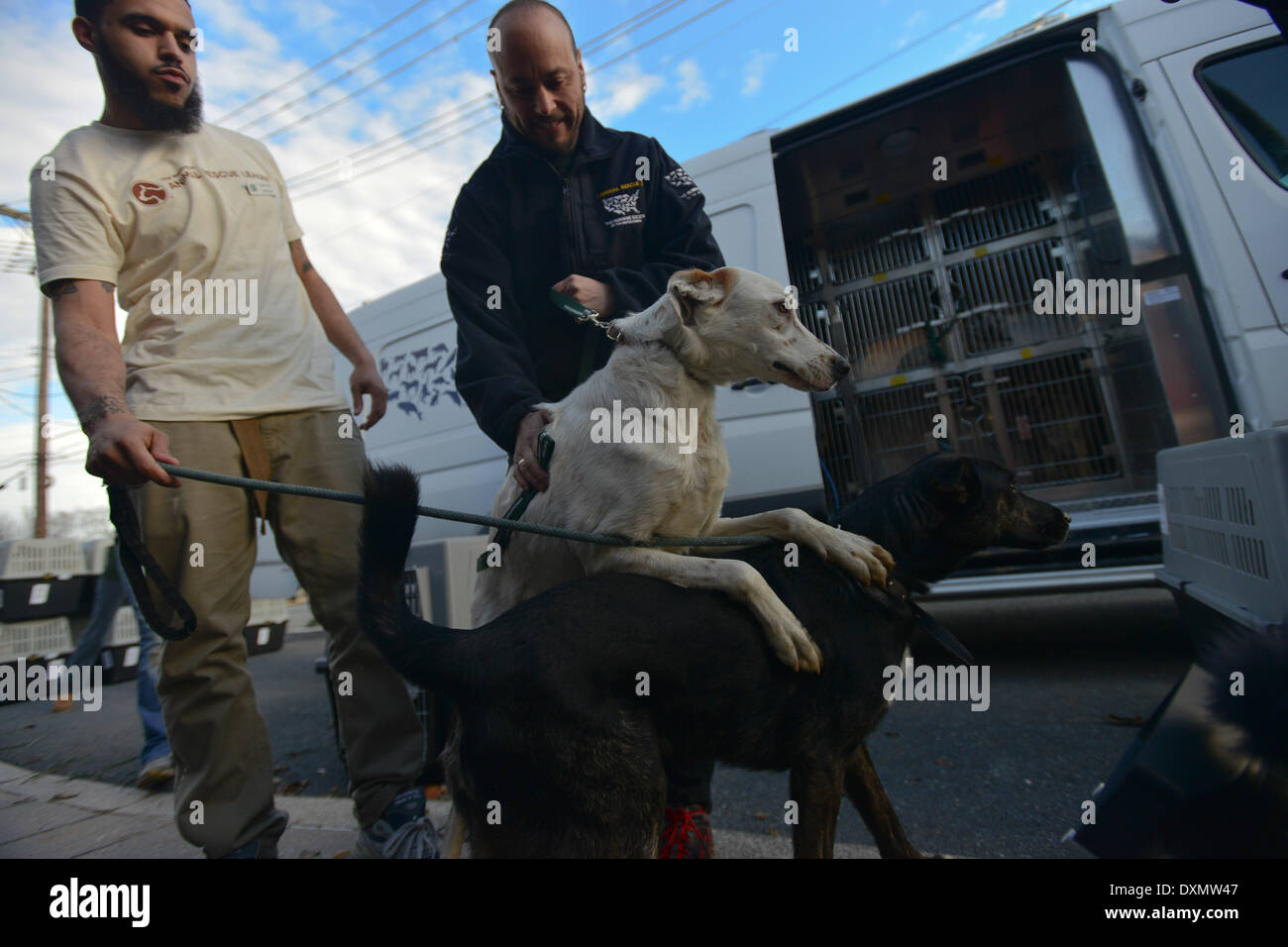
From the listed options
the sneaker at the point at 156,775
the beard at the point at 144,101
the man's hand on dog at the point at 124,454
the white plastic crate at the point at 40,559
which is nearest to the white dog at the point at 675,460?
the man's hand on dog at the point at 124,454

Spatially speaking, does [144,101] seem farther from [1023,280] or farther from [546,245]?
[1023,280]

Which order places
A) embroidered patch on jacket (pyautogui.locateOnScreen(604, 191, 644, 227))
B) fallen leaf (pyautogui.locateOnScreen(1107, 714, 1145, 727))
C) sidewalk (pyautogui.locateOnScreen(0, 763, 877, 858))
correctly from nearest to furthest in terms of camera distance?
1. embroidered patch on jacket (pyautogui.locateOnScreen(604, 191, 644, 227))
2. sidewalk (pyautogui.locateOnScreen(0, 763, 877, 858))
3. fallen leaf (pyautogui.locateOnScreen(1107, 714, 1145, 727))

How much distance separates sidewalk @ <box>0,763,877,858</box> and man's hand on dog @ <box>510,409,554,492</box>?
4.23ft

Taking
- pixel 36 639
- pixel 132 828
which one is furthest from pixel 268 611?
pixel 132 828

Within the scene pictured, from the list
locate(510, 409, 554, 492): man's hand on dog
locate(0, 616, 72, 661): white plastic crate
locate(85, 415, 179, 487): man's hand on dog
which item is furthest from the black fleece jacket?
locate(0, 616, 72, 661): white plastic crate

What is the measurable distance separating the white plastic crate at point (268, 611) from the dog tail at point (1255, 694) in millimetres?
8288

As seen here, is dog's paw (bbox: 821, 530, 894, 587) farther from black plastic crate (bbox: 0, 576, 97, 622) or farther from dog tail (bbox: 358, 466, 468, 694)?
black plastic crate (bbox: 0, 576, 97, 622)

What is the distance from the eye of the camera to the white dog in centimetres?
153

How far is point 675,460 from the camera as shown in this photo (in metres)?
1.57

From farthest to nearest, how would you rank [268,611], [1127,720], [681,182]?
[268,611] < [1127,720] < [681,182]

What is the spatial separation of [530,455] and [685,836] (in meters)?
1.12

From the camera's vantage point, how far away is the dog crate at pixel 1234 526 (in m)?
Answer: 1.54

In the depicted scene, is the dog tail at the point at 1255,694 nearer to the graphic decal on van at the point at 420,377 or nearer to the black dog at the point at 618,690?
the black dog at the point at 618,690
